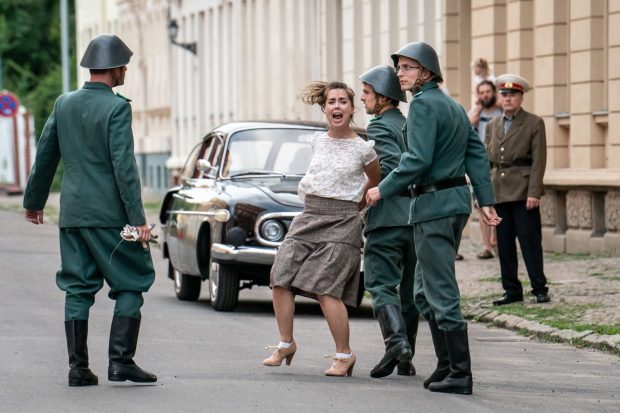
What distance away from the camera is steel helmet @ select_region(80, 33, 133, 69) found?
35.4 ft

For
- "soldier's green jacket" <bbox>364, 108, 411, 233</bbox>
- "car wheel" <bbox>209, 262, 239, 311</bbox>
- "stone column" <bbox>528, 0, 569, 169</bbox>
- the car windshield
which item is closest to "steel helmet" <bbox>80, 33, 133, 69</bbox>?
"soldier's green jacket" <bbox>364, 108, 411, 233</bbox>

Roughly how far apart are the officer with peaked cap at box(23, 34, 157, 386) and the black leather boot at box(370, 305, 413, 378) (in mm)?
1415

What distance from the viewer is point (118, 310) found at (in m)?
10.8

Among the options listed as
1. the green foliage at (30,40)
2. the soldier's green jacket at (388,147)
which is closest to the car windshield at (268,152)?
the soldier's green jacket at (388,147)

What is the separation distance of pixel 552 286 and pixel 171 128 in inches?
1392

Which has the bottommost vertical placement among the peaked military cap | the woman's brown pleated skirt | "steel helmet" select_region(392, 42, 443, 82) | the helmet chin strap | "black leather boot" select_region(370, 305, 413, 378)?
"black leather boot" select_region(370, 305, 413, 378)

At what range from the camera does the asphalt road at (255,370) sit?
32.9 ft

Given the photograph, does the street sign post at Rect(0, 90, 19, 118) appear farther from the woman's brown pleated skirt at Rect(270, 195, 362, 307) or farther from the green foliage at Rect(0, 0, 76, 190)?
the woman's brown pleated skirt at Rect(270, 195, 362, 307)

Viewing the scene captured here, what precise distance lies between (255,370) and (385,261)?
102cm

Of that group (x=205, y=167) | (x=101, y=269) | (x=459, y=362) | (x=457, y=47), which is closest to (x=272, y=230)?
(x=205, y=167)

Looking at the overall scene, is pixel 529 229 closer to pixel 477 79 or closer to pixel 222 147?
pixel 222 147

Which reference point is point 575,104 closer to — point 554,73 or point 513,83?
point 554,73

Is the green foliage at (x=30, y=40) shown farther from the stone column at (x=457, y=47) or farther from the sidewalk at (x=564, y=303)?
the sidewalk at (x=564, y=303)

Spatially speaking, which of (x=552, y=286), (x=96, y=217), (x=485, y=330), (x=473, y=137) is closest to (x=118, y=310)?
(x=96, y=217)
